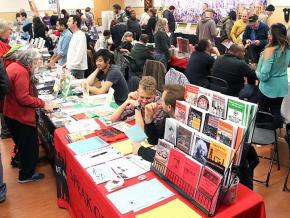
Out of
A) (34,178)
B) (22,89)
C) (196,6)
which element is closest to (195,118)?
(22,89)

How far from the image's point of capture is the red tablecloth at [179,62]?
5801mm

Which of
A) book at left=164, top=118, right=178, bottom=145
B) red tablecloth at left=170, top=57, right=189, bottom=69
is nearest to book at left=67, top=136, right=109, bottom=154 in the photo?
book at left=164, top=118, right=178, bottom=145

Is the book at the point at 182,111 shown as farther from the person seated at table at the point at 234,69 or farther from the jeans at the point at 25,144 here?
the person seated at table at the point at 234,69

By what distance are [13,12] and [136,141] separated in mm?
14189

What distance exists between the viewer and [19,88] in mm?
2719

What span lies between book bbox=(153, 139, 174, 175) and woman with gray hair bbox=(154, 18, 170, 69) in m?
4.06

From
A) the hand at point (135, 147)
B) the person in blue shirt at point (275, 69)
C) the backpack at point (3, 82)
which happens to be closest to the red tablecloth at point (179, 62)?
the person in blue shirt at point (275, 69)

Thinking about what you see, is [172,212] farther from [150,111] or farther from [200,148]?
[150,111]

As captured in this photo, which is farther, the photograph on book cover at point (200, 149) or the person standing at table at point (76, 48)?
the person standing at table at point (76, 48)

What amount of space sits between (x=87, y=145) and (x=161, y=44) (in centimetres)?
375

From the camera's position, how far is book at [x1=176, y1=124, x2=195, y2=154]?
1534mm

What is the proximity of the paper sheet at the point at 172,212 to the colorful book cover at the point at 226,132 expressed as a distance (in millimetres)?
360

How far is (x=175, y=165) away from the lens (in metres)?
1.59

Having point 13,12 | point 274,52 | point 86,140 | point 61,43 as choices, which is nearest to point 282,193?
point 274,52
